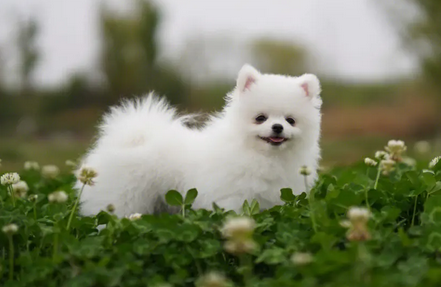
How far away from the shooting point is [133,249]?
217 cm

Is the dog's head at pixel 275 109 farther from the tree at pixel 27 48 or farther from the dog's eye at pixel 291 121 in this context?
the tree at pixel 27 48

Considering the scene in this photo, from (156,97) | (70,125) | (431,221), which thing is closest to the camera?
(431,221)

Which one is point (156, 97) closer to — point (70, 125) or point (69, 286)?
point (69, 286)

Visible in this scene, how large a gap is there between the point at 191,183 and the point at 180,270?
1.16 metres

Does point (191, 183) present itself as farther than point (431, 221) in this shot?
Yes

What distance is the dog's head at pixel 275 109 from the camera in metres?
2.93

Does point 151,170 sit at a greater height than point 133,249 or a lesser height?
greater

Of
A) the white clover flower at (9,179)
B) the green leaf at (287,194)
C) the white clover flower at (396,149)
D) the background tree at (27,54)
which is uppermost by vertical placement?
the background tree at (27,54)

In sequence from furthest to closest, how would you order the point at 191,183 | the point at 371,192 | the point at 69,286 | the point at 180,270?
the point at 191,183
the point at 371,192
the point at 180,270
the point at 69,286

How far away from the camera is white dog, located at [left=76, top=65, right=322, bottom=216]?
299 cm

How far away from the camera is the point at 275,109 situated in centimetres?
293

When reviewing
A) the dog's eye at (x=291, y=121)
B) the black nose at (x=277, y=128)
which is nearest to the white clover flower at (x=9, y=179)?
the black nose at (x=277, y=128)

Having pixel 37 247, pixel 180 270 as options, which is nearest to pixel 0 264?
pixel 37 247

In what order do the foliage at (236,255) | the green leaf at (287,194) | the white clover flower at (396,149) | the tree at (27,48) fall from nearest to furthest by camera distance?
the foliage at (236,255)
the white clover flower at (396,149)
the green leaf at (287,194)
the tree at (27,48)
